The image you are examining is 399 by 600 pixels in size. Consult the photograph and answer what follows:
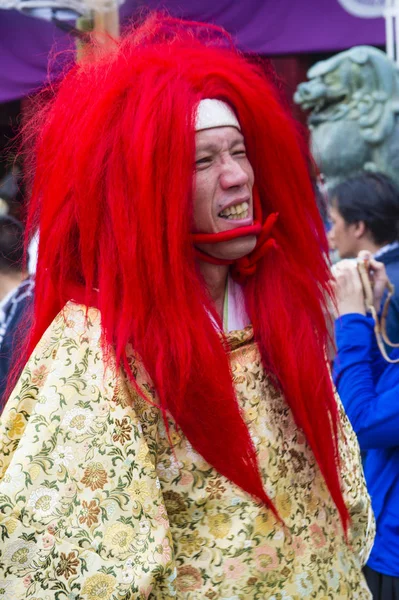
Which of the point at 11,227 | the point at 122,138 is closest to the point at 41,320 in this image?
the point at 122,138

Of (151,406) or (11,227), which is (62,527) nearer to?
(151,406)

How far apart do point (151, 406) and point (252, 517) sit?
278mm

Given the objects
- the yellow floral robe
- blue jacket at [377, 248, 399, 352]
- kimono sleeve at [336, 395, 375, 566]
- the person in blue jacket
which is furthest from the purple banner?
the yellow floral robe

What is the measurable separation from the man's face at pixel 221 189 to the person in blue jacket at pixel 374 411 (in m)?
0.74

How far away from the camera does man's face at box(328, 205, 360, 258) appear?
307 cm

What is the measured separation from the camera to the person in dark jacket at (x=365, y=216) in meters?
3.02

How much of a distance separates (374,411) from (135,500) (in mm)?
965

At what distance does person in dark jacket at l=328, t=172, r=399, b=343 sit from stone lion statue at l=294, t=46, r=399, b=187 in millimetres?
1359

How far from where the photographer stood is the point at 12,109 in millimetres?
5012

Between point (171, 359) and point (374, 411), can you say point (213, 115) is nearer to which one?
point (171, 359)

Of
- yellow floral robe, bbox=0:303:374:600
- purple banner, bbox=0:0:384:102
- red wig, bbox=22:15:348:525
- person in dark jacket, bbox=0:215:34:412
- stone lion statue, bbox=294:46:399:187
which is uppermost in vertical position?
purple banner, bbox=0:0:384:102

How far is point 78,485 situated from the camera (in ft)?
4.60

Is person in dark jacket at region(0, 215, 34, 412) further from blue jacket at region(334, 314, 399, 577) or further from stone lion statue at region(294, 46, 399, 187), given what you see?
stone lion statue at region(294, 46, 399, 187)

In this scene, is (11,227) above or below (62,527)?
above
